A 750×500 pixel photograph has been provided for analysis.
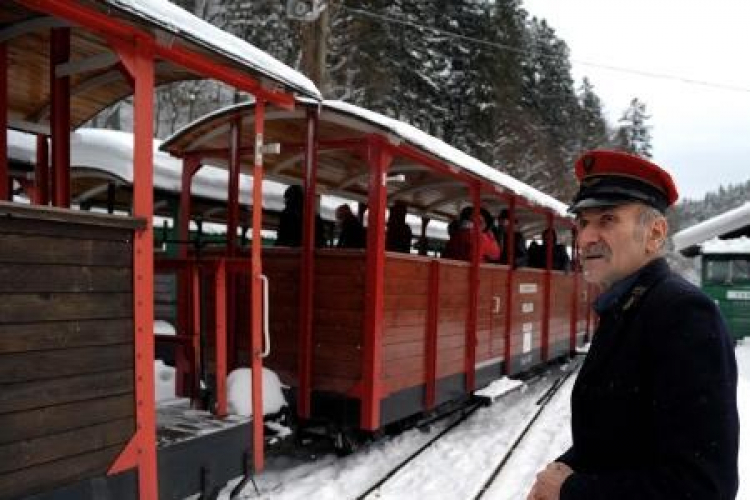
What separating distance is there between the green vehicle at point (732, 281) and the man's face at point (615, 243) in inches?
810

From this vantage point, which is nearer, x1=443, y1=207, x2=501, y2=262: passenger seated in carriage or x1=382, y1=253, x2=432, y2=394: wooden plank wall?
x1=382, y1=253, x2=432, y2=394: wooden plank wall

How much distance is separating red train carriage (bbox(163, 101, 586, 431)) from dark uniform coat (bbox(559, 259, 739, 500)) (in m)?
3.46

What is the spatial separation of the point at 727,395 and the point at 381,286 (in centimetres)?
462

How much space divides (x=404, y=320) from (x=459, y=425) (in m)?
2.23

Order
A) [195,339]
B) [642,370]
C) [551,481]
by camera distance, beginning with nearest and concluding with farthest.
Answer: [642,370], [551,481], [195,339]

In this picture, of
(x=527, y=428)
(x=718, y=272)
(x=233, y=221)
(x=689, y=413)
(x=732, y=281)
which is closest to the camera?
(x=689, y=413)

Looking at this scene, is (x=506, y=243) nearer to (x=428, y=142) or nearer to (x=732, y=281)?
(x=428, y=142)

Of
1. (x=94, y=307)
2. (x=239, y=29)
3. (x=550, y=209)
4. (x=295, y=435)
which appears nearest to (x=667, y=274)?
(x=94, y=307)

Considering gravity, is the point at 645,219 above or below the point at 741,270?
above

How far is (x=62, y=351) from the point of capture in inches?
125

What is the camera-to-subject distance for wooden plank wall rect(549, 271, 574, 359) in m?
11.5

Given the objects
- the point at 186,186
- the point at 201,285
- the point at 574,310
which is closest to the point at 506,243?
the point at 574,310

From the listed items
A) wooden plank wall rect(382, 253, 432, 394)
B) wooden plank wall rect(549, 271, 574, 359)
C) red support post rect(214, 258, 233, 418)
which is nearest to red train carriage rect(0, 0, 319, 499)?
red support post rect(214, 258, 233, 418)

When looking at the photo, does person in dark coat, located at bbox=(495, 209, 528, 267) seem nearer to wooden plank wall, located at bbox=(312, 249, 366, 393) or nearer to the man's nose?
wooden plank wall, located at bbox=(312, 249, 366, 393)
